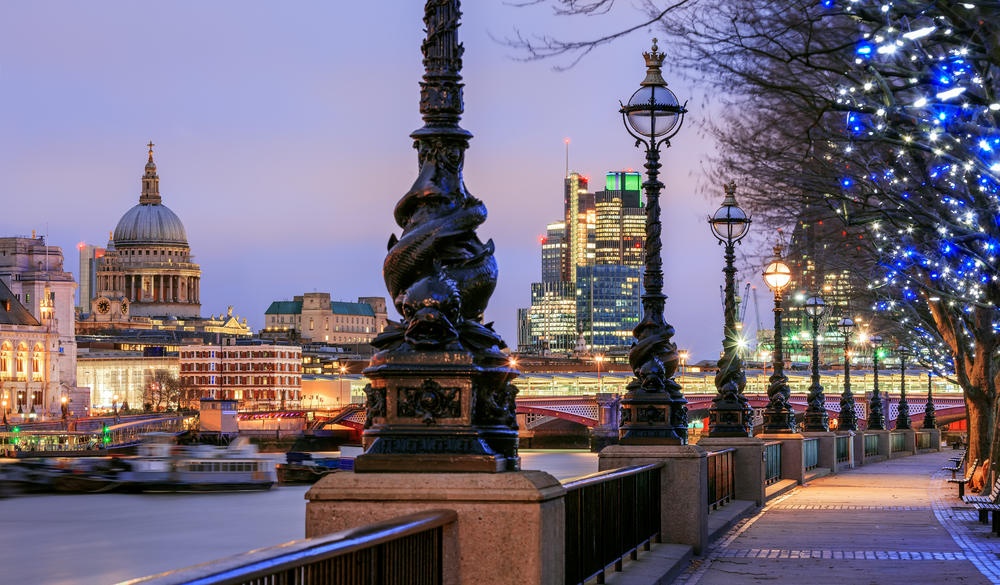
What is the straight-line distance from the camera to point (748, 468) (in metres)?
30.8

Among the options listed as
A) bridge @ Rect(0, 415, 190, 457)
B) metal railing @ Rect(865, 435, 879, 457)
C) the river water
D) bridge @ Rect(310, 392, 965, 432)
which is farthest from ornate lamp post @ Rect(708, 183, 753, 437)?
bridge @ Rect(0, 415, 190, 457)

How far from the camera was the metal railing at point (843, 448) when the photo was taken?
53.8 meters

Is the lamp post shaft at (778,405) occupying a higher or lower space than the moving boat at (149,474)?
higher

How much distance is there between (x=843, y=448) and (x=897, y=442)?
2545 centimetres

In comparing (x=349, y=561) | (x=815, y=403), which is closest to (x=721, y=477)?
(x=349, y=561)

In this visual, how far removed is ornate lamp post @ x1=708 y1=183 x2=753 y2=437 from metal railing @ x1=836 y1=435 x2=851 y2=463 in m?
21.4

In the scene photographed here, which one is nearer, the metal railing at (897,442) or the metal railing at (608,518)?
the metal railing at (608,518)

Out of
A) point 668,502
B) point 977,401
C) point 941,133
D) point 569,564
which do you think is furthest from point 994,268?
point 977,401

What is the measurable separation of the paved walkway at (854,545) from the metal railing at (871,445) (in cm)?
2991

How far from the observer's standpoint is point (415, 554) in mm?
10992

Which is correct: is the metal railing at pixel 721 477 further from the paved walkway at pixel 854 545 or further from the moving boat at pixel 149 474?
the moving boat at pixel 149 474

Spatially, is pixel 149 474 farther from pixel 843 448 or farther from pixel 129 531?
pixel 843 448

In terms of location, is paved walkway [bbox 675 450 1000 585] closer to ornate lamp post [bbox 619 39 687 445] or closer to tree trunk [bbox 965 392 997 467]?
ornate lamp post [bbox 619 39 687 445]

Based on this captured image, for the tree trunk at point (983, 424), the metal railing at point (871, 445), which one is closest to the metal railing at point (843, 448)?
the metal railing at point (871, 445)
